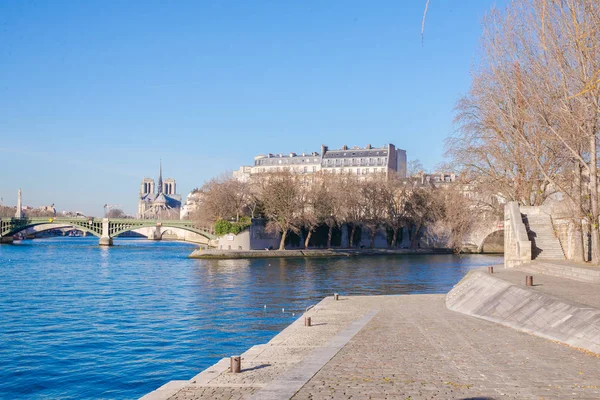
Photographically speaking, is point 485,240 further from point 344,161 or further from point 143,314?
point 143,314

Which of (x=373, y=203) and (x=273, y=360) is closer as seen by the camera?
(x=273, y=360)

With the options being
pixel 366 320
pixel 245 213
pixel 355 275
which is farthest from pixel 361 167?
pixel 366 320

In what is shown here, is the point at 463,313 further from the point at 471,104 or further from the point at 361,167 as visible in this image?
the point at 361,167

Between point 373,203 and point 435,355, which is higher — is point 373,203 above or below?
above

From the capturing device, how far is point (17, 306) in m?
30.9

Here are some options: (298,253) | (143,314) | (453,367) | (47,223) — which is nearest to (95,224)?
(47,223)

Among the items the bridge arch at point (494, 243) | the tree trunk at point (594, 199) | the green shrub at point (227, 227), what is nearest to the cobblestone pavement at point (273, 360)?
the tree trunk at point (594, 199)

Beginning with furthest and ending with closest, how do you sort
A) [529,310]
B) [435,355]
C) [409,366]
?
[529,310], [435,355], [409,366]

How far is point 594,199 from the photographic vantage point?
25891 mm

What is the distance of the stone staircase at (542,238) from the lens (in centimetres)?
3072

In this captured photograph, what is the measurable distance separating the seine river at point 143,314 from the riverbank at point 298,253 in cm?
1300

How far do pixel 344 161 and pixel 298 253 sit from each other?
5490cm

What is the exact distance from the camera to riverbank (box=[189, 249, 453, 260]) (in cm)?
6888

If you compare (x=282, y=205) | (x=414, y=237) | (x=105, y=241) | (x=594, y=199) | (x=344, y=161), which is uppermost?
(x=344, y=161)
